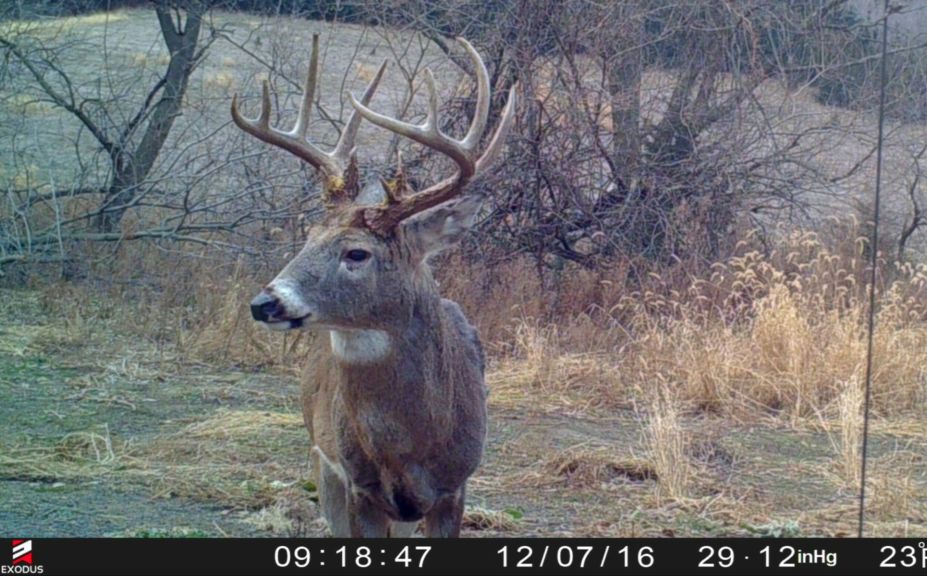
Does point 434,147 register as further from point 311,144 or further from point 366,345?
point 366,345

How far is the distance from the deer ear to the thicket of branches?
641 cm

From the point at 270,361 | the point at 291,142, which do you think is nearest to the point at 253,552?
the point at 291,142

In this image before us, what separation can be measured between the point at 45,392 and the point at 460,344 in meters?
4.76

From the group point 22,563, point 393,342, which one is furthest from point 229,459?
point 393,342

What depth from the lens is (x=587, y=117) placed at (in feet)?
43.6

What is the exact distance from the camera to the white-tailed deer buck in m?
5.76

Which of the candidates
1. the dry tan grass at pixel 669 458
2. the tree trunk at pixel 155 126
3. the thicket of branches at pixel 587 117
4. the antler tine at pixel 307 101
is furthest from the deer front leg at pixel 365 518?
the thicket of branches at pixel 587 117

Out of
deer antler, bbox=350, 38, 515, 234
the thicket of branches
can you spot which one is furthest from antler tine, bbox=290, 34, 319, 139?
the thicket of branches

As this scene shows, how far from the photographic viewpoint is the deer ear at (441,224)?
609 centimetres

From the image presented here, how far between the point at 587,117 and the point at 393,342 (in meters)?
7.79

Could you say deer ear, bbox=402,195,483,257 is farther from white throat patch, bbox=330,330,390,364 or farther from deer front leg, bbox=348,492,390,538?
deer front leg, bbox=348,492,390,538

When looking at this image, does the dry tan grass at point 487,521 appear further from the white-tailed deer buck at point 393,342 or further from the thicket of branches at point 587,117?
the thicket of branches at point 587,117

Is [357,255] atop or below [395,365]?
atop

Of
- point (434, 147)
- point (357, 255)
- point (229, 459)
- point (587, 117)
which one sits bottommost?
point (229, 459)
